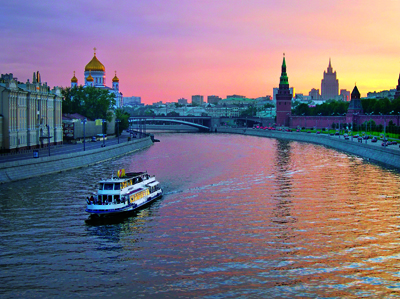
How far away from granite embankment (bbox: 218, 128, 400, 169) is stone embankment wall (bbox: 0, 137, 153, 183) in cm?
2513

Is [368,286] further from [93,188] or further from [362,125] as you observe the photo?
[362,125]

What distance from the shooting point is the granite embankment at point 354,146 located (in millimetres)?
46500

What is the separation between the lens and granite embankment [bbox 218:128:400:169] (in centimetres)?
4650

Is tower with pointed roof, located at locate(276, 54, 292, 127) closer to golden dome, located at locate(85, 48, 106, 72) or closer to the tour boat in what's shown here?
golden dome, located at locate(85, 48, 106, 72)

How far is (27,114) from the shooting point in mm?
48656

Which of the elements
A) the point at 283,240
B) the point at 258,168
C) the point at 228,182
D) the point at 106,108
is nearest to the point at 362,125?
the point at 106,108

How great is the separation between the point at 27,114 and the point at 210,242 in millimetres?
33557

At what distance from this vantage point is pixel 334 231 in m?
21.5

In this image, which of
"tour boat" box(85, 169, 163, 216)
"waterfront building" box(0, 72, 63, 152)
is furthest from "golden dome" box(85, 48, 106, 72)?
"tour boat" box(85, 169, 163, 216)

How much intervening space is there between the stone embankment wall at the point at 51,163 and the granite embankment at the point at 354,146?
25127 millimetres

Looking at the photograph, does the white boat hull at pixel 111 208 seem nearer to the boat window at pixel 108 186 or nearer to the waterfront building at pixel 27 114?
the boat window at pixel 108 186

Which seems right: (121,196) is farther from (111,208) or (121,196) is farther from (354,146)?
(354,146)

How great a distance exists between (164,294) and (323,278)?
4.80 m

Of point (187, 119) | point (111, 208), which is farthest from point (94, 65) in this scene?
point (111, 208)
